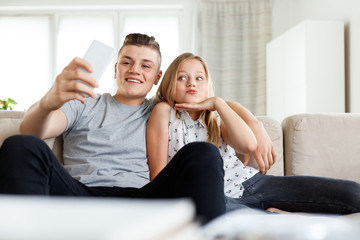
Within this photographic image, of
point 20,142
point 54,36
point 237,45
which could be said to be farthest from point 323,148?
point 54,36

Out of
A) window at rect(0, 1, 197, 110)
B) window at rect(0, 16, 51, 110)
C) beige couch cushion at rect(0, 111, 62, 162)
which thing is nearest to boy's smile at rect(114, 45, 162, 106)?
beige couch cushion at rect(0, 111, 62, 162)

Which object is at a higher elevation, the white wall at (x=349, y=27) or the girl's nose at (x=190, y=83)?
the white wall at (x=349, y=27)

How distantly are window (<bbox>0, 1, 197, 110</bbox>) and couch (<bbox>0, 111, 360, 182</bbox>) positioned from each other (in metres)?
3.76

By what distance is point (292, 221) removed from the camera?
0.31 metres

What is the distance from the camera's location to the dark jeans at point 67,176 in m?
0.80

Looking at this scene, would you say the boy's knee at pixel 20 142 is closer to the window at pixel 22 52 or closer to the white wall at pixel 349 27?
the white wall at pixel 349 27

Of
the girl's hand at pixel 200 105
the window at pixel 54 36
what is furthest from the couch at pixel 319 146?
the window at pixel 54 36

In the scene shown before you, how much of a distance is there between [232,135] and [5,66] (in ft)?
15.8

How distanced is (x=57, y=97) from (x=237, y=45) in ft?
14.2

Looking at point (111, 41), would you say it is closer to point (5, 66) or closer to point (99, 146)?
point (5, 66)

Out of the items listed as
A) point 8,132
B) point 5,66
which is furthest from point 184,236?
point 5,66

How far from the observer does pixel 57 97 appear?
1.05 metres

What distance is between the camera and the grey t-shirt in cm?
128

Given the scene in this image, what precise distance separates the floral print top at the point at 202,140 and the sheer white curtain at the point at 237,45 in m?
3.58
